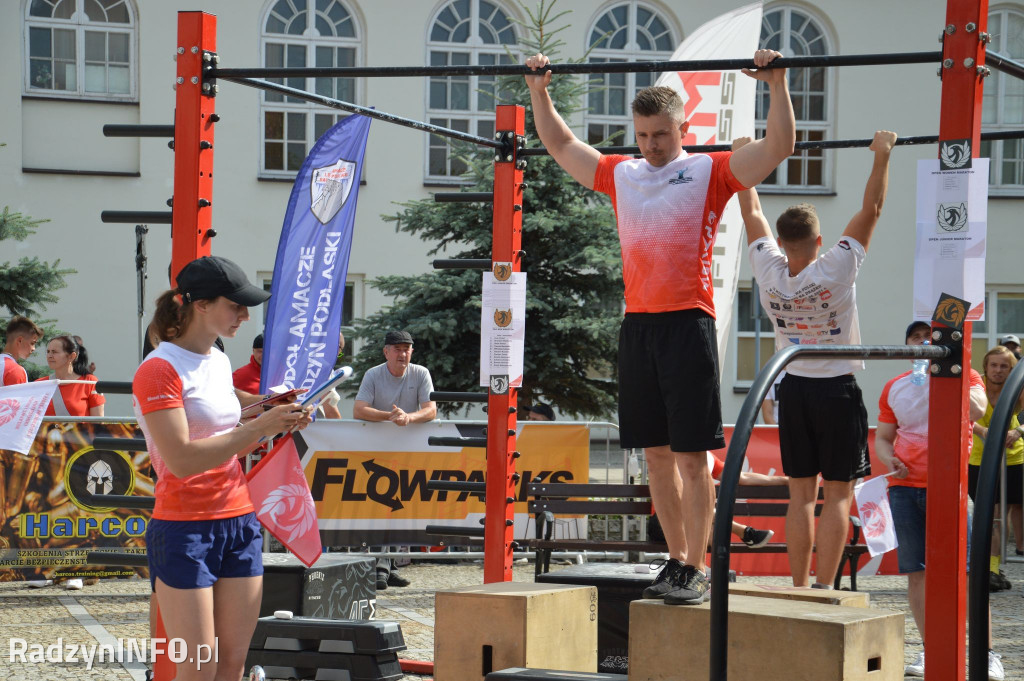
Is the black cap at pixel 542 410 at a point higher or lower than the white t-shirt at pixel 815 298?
lower

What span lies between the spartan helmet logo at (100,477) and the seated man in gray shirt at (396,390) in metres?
1.87

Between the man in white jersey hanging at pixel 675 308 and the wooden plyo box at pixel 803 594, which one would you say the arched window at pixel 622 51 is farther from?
the wooden plyo box at pixel 803 594

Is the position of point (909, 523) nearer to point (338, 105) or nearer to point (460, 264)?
point (460, 264)

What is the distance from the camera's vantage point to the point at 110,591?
8297 mm

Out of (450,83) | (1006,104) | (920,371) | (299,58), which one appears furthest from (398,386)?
(1006,104)

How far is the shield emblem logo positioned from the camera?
276 inches

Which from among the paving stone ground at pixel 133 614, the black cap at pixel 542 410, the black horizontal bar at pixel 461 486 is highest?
the black horizontal bar at pixel 461 486

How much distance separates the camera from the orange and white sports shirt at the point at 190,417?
3.51 m

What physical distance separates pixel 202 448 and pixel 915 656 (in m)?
4.49

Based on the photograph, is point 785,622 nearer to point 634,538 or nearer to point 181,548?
point 181,548

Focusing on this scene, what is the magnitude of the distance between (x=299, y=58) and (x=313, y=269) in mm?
14393

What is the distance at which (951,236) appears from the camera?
3.92 m

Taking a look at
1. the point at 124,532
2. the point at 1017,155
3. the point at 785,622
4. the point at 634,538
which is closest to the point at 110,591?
the point at 124,532

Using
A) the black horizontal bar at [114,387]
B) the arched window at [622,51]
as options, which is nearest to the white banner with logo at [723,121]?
the black horizontal bar at [114,387]
